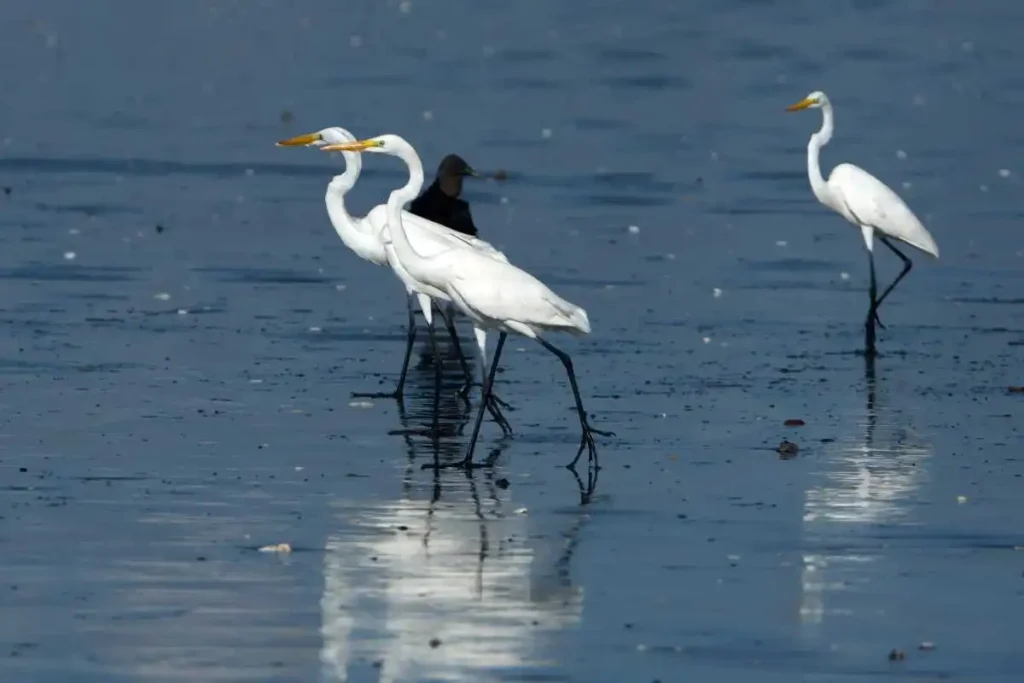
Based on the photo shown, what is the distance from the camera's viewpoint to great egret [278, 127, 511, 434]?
13773mm

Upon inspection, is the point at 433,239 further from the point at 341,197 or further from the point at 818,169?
the point at 818,169

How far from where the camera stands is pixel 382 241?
14.5m

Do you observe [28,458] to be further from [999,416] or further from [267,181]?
[267,181]

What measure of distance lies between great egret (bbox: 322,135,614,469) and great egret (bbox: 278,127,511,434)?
0.39m

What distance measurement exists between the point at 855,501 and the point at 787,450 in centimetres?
129

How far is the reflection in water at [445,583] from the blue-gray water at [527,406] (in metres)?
0.02

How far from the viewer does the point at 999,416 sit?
13.6m

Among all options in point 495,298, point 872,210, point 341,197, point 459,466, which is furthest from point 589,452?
point 872,210

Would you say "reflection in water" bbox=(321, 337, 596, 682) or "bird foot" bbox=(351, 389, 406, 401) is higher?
"bird foot" bbox=(351, 389, 406, 401)

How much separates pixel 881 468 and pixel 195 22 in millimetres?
34643

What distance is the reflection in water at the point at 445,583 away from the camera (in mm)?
8328

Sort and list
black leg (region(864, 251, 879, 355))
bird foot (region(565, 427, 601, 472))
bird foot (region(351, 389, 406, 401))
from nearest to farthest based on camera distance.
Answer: bird foot (region(565, 427, 601, 472)) < bird foot (region(351, 389, 406, 401)) < black leg (region(864, 251, 879, 355))

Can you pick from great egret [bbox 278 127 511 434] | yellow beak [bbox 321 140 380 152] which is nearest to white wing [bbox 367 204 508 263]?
great egret [bbox 278 127 511 434]

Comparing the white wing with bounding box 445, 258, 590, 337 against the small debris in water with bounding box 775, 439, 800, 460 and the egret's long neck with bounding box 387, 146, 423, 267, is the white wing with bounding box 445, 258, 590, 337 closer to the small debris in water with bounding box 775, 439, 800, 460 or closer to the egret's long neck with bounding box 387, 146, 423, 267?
the egret's long neck with bounding box 387, 146, 423, 267
